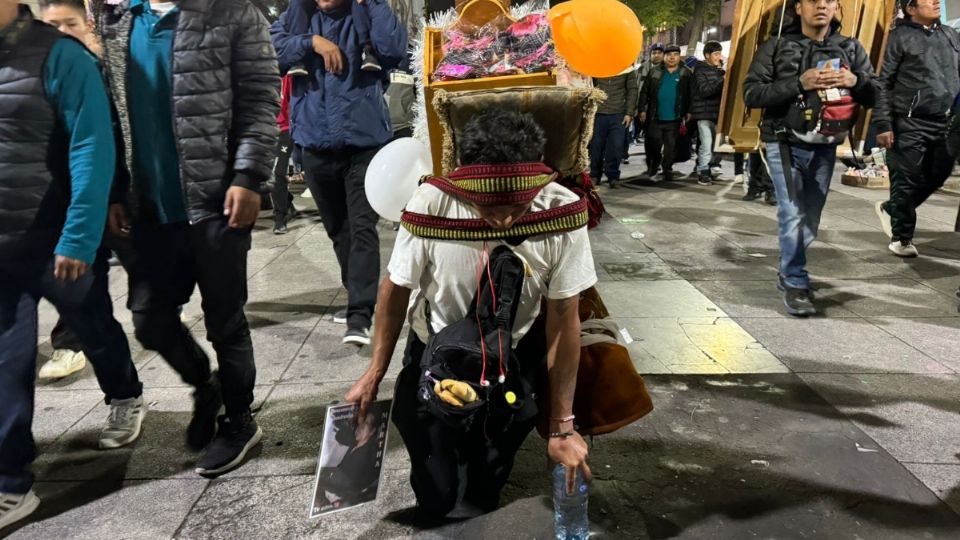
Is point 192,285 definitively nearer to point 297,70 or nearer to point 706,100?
point 297,70

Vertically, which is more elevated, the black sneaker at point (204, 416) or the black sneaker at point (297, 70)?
the black sneaker at point (297, 70)

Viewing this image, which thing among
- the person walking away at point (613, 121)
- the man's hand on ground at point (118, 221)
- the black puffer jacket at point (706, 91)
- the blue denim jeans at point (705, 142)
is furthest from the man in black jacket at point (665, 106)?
the man's hand on ground at point (118, 221)

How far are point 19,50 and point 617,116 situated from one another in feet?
26.5

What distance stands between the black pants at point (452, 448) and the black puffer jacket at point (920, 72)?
4466 mm

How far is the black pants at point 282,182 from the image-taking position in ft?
22.0

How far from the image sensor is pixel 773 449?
8.63ft

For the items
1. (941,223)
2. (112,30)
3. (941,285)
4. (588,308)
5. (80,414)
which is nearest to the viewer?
(112,30)

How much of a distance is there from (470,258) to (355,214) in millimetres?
1953

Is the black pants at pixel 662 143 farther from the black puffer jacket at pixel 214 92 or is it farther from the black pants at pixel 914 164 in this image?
the black puffer jacket at pixel 214 92

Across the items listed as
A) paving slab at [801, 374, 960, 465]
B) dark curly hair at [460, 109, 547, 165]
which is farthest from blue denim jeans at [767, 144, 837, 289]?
dark curly hair at [460, 109, 547, 165]

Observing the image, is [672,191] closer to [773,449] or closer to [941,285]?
[941,285]

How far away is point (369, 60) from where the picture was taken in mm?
3666

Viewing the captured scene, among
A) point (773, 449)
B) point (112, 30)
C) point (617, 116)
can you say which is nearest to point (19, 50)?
point (112, 30)

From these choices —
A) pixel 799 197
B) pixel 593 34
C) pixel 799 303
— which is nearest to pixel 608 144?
pixel 799 197
